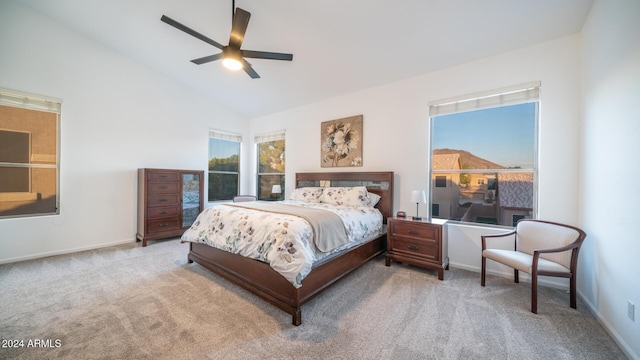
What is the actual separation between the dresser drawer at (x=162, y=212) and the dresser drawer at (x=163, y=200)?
0.26ft

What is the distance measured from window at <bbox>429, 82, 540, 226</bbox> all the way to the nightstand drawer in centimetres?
78

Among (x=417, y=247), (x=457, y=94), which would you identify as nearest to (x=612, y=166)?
(x=457, y=94)

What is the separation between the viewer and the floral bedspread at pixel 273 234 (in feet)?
6.63

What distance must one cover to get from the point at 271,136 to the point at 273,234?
4055 millimetres

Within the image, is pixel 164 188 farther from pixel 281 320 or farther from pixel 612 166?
pixel 612 166

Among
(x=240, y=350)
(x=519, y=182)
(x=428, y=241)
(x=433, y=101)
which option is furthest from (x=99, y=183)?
(x=519, y=182)

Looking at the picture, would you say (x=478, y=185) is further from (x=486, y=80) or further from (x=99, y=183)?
(x=99, y=183)

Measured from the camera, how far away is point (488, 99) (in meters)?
3.07

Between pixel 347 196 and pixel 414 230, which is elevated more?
pixel 347 196

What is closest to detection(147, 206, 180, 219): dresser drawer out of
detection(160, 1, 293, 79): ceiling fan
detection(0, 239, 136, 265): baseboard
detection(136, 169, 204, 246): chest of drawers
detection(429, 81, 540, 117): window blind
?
detection(136, 169, 204, 246): chest of drawers

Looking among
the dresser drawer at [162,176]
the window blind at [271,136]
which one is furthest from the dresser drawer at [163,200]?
the window blind at [271,136]

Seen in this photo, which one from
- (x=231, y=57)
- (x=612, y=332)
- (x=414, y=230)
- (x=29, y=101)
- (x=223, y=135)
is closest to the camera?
(x=612, y=332)

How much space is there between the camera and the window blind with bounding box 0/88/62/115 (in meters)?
3.26

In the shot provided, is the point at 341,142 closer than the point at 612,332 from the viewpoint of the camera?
No
